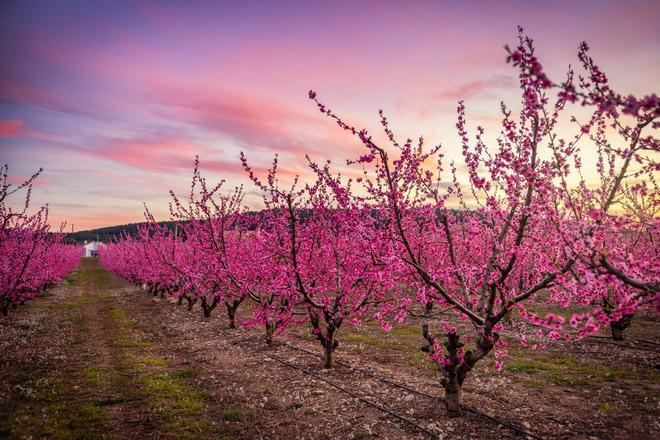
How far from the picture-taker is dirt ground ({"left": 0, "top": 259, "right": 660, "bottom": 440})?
9016 millimetres

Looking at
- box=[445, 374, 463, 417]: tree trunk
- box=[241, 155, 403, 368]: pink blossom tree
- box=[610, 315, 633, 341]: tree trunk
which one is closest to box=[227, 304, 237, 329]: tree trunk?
box=[241, 155, 403, 368]: pink blossom tree

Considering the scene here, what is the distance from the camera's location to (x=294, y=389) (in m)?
11.7

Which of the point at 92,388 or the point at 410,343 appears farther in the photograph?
the point at 410,343

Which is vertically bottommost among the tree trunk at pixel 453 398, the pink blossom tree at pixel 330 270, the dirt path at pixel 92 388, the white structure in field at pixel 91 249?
the white structure in field at pixel 91 249

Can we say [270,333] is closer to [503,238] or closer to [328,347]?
[328,347]

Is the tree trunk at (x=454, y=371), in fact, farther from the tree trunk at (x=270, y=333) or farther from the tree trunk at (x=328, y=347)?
the tree trunk at (x=270, y=333)

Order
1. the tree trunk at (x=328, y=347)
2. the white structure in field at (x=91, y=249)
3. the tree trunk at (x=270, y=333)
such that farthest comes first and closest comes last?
the white structure in field at (x=91, y=249) < the tree trunk at (x=270, y=333) < the tree trunk at (x=328, y=347)

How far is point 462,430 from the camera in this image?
8.67 metres

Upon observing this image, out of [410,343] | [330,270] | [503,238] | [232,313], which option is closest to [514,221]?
[503,238]

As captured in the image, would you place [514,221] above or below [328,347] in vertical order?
above

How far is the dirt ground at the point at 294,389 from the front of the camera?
902 cm

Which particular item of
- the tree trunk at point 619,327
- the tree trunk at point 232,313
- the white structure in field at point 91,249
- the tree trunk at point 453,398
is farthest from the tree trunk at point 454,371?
Result: the white structure in field at point 91,249

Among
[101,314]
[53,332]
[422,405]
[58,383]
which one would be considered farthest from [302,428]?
[101,314]

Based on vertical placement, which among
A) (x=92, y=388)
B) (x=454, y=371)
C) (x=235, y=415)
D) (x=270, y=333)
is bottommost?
(x=92, y=388)
